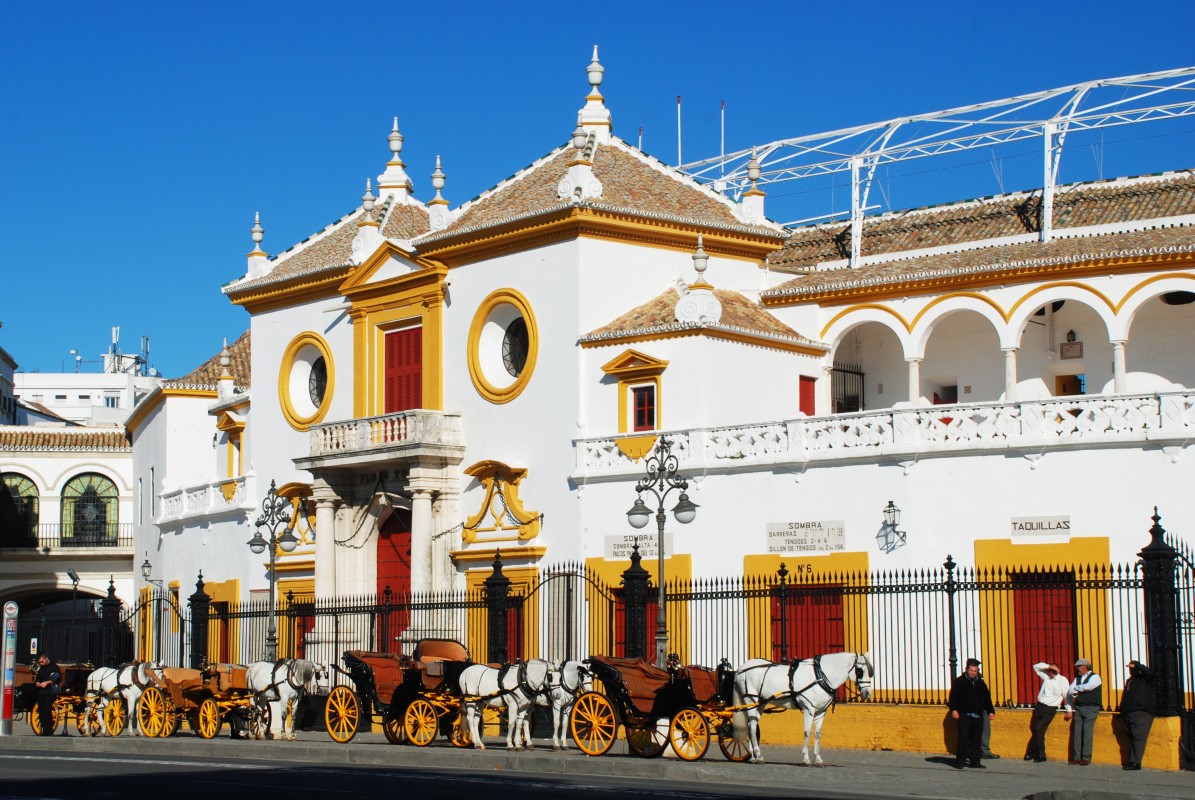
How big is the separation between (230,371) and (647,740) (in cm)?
2774

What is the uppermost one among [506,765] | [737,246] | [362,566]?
[737,246]

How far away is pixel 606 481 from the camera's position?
31812mm

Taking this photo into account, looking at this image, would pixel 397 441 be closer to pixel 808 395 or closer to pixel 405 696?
pixel 808 395

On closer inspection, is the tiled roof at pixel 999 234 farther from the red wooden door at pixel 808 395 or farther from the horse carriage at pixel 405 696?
the horse carriage at pixel 405 696

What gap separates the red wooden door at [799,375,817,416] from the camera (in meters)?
34.3

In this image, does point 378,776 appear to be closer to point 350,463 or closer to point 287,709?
point 287,709

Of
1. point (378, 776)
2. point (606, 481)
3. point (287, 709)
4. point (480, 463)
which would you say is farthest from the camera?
point (480, 463)

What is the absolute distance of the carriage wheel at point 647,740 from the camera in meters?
21.0

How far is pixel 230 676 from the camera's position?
25.5 meters

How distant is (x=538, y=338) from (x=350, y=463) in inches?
188

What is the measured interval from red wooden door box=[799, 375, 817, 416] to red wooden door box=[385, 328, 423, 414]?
7.70 m

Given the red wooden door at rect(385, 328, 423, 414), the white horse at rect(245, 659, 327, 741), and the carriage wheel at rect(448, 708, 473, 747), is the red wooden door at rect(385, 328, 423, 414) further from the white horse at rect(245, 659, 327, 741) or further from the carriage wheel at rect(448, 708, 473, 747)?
the carriage wheel at rect(448, 708, 473, 747)

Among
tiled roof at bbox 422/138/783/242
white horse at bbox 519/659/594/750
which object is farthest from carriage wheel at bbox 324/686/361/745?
tiled roof at bbox 422/138/783/242

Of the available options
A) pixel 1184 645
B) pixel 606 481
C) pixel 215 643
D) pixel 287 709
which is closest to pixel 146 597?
pixel 215 643
